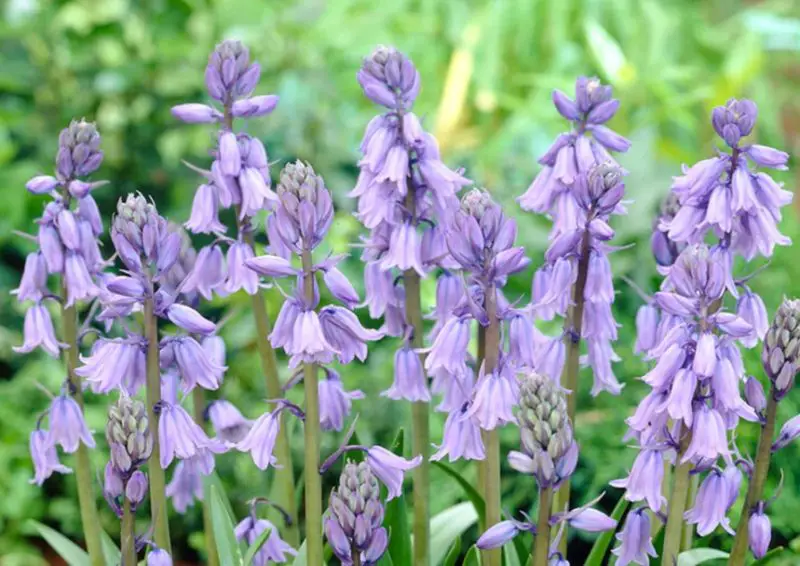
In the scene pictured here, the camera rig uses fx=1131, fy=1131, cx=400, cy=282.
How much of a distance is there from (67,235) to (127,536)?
0.54 metres

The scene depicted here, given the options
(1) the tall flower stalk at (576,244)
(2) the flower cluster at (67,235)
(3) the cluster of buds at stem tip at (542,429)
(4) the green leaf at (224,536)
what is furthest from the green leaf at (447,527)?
(2) the flower cluster at (67,235)

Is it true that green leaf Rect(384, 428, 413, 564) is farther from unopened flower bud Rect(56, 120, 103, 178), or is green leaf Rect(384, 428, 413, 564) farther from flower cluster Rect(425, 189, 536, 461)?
unopened flower bud Rect(56, 120, 103, 178)

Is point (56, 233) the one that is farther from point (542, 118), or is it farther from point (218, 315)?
point (542, 118)

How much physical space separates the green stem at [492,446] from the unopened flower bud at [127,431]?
1.78ft

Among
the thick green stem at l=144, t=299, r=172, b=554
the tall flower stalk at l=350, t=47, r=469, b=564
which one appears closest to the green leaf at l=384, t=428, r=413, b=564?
the tall flower stalk at l=350, t=47, r=469, b=564

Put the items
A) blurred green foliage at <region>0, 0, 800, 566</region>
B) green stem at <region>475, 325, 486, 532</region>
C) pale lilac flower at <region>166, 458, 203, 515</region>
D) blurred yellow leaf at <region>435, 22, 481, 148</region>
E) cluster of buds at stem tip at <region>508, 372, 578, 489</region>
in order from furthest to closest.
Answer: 1. blurred yellow leaf at <region>435, 22, 481, 148</region>
2. blurred green foliage at <region>0, 0, 800, 566</region>
3. pale lilac flower at <region>166, 458, 203, 515</region>
4. green stem at <region>475, 325, 486, 532</region>
5. cluster of buds at stem tip at <region>508, 372, 578, 489</region>

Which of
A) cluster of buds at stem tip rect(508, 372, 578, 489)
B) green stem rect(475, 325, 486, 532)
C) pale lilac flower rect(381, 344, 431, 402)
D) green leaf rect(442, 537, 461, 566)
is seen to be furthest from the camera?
green leaf rect(442, 537, 461, 566)

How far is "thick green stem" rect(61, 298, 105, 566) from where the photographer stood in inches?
81.1

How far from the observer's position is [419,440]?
217 centimetres

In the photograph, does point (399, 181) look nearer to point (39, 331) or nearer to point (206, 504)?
point (39, 331)

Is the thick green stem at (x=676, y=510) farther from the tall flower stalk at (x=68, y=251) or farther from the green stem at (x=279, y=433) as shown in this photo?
the tall flower stalk at (x=68, y=251)

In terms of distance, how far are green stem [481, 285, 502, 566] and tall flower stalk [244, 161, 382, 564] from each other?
0.58 ft

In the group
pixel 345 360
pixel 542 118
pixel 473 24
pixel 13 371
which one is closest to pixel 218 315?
pixel 13 371

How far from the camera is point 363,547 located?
1.76 m
